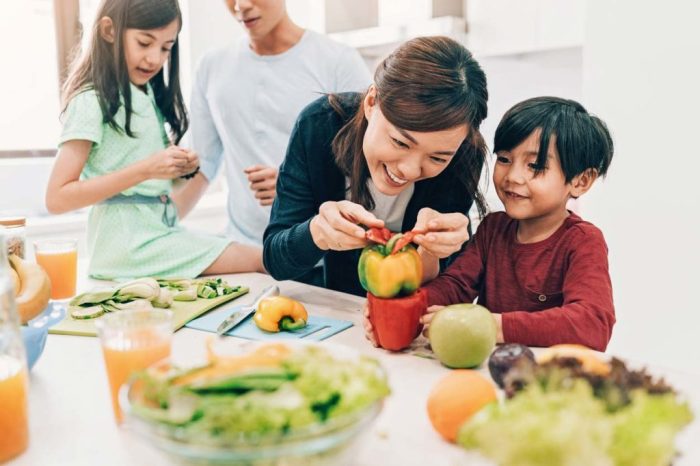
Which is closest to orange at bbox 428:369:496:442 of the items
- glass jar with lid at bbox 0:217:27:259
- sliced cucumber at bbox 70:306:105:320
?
sliced cucumber at bbox 70:306:105:320

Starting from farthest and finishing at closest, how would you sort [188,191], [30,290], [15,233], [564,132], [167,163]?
[188,191] → [167,163] → [15,233] → [564,132] → [30,290]

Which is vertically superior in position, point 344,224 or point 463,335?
point 344,224

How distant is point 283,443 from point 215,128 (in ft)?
5.85

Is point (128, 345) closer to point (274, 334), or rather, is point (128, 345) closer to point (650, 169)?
point (274, 334)

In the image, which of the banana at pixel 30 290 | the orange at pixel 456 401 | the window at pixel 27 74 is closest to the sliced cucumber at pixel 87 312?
the banana at pixel 30 290

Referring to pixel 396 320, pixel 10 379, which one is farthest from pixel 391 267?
pixel 10 379

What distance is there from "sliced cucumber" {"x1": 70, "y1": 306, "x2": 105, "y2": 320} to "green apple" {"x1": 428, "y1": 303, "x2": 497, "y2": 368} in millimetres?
682

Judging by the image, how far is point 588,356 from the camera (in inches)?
29.5

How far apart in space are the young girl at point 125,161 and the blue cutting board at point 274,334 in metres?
0.54

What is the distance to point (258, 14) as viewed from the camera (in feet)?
6.24

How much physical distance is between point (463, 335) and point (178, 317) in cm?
59

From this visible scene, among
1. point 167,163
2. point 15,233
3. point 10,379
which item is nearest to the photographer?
point 10,379

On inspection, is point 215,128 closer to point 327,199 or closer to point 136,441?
point 327,199

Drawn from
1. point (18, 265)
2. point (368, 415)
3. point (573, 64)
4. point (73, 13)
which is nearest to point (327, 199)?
point (18, 265)
